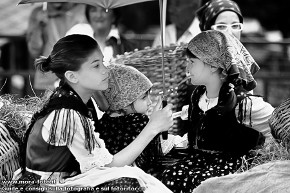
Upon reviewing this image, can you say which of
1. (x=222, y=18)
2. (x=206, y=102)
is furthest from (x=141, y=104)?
(x=222, y=18)

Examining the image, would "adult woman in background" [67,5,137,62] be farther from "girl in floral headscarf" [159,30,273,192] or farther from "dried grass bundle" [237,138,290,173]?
"dried grass bundle" [237,138,290,173]

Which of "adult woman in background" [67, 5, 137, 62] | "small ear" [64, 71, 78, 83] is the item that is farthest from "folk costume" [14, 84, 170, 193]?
"adult woman in background" [67, 5, 137, 62]

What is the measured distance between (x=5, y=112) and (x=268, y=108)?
1.65m

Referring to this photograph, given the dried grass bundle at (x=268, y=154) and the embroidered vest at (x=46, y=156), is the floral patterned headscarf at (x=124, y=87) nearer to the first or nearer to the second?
the embroidered vest at (x=46, y=156)

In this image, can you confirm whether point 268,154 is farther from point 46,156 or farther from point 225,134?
point 46,156

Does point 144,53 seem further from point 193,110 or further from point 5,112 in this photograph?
point 5,112

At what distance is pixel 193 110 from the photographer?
16.8ft

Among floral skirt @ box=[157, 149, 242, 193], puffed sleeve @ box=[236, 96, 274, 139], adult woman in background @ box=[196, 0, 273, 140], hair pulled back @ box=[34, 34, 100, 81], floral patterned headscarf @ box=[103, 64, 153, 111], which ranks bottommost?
floral skirt @ box=[157, 149, 242, 193]

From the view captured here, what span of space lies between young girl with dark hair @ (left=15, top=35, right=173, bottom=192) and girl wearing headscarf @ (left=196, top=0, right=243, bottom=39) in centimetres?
159

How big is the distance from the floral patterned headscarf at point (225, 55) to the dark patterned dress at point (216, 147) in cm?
12

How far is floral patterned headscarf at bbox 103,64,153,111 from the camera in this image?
4992 millimetres

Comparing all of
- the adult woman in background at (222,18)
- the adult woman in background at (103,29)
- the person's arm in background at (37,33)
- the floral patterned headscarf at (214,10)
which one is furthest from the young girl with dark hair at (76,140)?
the person's arm in background at (37,33)

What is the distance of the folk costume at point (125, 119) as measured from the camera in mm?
4891

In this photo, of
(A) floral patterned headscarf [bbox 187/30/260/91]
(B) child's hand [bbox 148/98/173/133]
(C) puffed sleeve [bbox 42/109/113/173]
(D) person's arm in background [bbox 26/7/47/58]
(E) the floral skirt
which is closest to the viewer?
(C) puffed sleeve [bbox 42/109/113/173]
